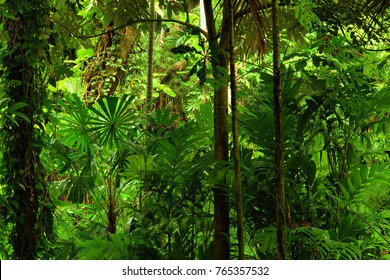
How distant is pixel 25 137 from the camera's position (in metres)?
3.26

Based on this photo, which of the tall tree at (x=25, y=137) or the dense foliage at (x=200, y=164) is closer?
the dense foliage at (x=200, y=164)

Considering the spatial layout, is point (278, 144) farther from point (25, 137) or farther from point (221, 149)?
point (25, 137)

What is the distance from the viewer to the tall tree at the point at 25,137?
10.6ft

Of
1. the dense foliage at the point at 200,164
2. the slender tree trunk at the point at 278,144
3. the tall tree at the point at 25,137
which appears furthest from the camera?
the tall tree at the point at 25,137

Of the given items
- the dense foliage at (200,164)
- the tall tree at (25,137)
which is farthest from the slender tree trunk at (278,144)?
the tall tree at (25,137)

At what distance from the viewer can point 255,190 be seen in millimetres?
3158

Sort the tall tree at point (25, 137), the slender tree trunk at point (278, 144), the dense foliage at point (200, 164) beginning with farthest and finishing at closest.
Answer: the tall tree at point (25, 137)
the dense foliage at point (200, 164)
the slender tree trunk at point (278, 144)

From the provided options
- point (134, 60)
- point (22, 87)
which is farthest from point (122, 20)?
point (134, 60)

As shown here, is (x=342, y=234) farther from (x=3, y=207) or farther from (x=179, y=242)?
(x=3, y=207)

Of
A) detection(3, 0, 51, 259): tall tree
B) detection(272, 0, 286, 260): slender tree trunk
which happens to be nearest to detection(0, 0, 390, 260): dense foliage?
detection(3, 0, 51, 259): tall tree

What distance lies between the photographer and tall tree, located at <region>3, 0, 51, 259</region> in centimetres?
323

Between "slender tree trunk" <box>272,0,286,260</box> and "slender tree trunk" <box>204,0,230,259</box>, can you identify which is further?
"slender tree trunk" <box>204,0,230,259</box>

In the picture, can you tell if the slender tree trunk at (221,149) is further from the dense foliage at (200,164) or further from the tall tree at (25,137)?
the tall tree at (25,137)

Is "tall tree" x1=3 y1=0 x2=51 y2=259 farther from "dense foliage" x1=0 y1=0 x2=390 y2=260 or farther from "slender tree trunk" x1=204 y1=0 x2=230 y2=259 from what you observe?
"slender tree trunk" x1=204 y1=0 x2=230 y2=259
